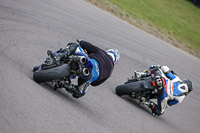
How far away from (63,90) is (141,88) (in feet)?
6.35

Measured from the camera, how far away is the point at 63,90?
6.37m

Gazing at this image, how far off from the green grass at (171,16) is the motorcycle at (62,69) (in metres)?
14.1

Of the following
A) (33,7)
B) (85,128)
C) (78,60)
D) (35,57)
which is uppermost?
(78,60)

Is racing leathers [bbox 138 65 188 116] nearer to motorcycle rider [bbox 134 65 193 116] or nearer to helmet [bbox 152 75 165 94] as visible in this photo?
motorcycle rider [bbox 134 65 193 116]

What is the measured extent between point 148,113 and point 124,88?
0.97 meters

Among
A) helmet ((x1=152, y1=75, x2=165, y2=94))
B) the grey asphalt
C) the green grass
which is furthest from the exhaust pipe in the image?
the green grass

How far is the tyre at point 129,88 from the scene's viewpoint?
7.30 m

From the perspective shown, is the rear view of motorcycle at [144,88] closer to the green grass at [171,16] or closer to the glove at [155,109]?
the glove at [155,109]

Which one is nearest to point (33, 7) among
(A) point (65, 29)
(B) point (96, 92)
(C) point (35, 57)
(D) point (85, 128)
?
(A) point (65, 29)

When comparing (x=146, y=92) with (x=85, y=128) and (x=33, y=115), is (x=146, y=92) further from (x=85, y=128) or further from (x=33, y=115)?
(x=33, y=115)

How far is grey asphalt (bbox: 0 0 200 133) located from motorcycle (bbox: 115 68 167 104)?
8.8 inches

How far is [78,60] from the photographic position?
211 inches

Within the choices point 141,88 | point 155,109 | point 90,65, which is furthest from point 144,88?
point 90,65

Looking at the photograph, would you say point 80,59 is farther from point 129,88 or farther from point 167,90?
point 167,90
